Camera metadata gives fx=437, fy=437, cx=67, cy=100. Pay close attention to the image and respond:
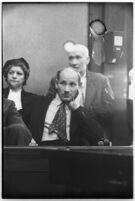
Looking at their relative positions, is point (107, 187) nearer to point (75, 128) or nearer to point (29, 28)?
point (75, 128)

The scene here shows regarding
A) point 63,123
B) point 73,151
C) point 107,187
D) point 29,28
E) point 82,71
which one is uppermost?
point 29,28

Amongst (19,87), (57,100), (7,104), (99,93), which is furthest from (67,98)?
(7,104)

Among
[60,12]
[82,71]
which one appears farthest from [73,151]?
[60,12]

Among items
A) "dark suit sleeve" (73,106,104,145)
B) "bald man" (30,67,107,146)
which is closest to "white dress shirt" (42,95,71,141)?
"bald man" (30,67,107,146)

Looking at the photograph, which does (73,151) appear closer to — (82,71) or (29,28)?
(82,71)

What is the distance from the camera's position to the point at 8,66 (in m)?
4.33

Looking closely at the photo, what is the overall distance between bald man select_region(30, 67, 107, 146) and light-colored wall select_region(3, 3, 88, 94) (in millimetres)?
135

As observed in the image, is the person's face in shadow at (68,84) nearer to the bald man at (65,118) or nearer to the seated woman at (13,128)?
the bald man at (65,118)

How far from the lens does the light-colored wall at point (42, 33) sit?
431 centimetres

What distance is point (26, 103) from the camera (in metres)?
4.33

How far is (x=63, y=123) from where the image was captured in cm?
433

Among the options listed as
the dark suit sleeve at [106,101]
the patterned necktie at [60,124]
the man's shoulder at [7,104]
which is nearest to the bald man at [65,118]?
the patterned necktie at [60,124]

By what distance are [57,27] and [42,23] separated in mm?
155

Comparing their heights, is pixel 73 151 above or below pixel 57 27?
below
